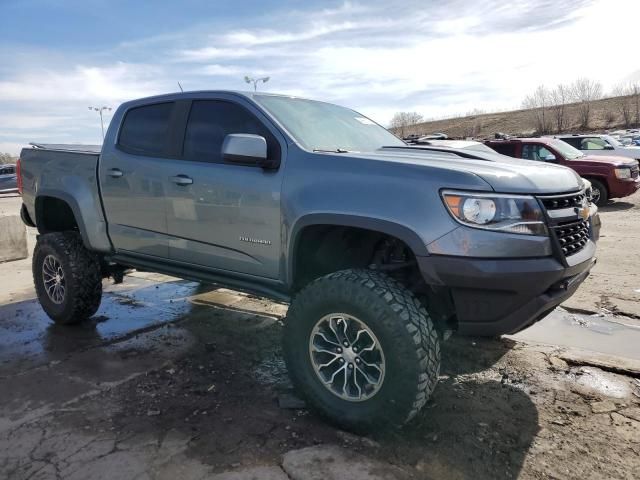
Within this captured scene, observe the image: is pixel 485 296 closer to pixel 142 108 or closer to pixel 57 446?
pixel 57 446

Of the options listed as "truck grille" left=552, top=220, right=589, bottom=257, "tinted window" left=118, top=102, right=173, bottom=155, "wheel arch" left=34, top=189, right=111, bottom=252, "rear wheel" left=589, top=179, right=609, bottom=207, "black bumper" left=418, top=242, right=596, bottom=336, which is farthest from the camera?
"rear wheel" left=589, top=179, right=609, bottom=207

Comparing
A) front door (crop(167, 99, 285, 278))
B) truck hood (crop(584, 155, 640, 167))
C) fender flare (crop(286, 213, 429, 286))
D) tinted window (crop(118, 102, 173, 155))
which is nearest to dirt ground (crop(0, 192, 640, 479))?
front door (crop(167, 99, 285, 278))

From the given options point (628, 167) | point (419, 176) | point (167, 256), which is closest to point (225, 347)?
point (167, 256)

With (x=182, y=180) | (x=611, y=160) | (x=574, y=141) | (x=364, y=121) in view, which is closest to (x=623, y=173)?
(x=611, y=160)

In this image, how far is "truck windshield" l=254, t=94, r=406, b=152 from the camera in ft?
11.9

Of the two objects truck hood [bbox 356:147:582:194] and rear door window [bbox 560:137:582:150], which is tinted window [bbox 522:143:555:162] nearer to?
rear door window [bbox 560:137:582:150]

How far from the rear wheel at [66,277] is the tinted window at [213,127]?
5.58 ft

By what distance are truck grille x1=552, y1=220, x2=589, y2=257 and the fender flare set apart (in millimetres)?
724

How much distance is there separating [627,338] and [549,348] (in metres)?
0.77

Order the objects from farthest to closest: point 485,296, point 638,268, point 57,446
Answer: point 638,268, point 57,446, point 485,296

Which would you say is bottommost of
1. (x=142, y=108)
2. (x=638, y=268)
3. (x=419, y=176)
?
(x=638, y=268)

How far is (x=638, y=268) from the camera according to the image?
6.65 meters

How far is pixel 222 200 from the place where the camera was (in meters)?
3.65

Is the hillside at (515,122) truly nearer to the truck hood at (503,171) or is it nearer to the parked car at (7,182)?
the parked car at (7,182)
